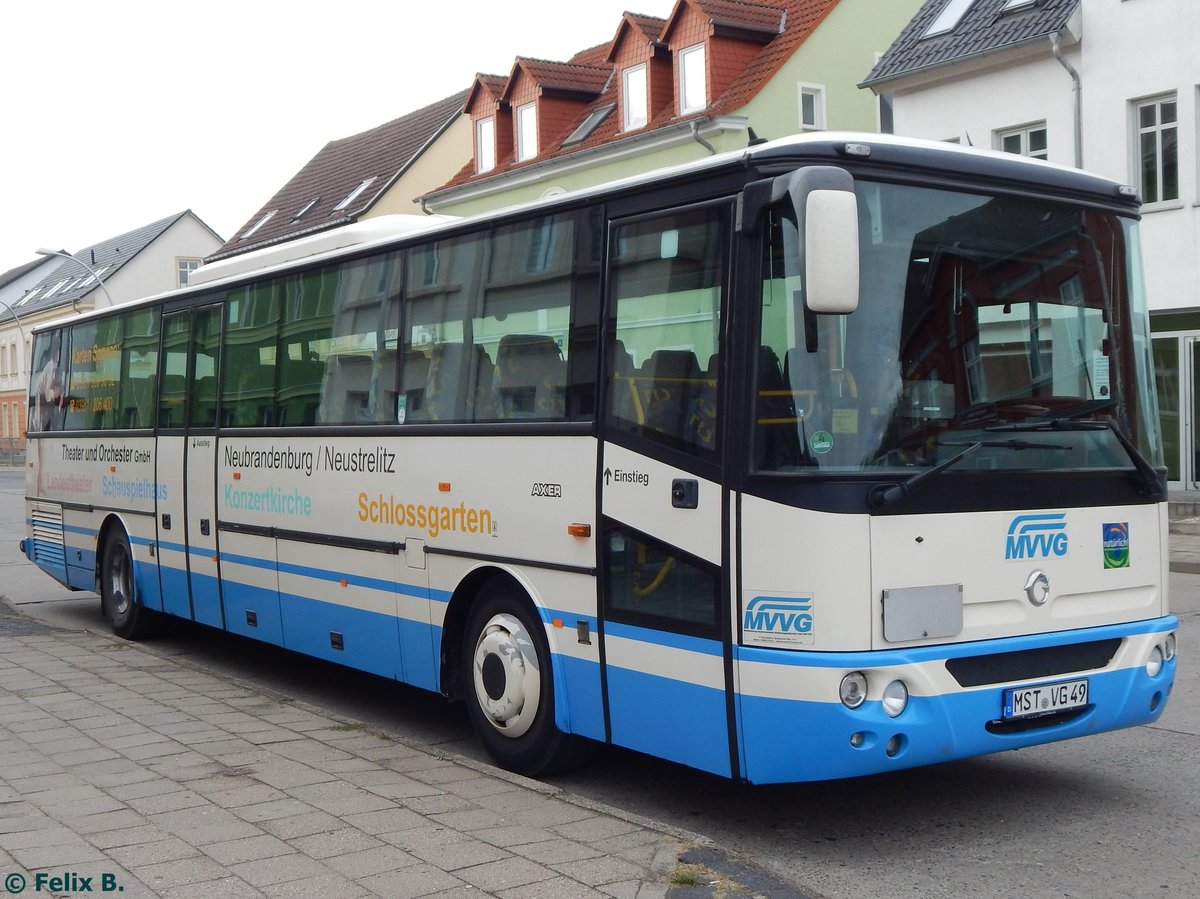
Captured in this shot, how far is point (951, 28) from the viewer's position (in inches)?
1023

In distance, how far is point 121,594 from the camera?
12.8 meters

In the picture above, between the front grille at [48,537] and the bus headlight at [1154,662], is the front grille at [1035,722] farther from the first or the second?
the front grille at [48,537]

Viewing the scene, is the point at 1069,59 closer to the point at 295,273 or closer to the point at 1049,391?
the point at 295,273

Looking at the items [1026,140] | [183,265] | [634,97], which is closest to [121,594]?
[1026,140]

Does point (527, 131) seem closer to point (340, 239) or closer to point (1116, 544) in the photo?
point (340, 239)

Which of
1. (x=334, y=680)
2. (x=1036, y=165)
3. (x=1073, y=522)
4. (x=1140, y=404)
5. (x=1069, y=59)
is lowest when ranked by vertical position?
(x=334, y=680)

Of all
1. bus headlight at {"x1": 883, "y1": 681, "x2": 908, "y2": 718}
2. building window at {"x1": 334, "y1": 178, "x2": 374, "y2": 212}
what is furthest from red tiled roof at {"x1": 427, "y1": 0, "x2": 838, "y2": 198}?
bus headlight at {"x1": 883, "y1": 681, "x2": 908, "y2": 718}

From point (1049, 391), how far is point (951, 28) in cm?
2147

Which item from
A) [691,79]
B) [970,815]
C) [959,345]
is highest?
[691,79]

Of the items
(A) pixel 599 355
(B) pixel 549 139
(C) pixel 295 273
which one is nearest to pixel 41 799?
(A) pixel 599 355

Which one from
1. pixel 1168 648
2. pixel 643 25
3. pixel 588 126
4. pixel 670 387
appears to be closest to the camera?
pixel 670 387

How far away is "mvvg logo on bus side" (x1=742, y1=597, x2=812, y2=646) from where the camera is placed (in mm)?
5570

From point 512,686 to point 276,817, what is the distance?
5.23 feet

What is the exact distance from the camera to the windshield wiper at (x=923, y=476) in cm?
557
